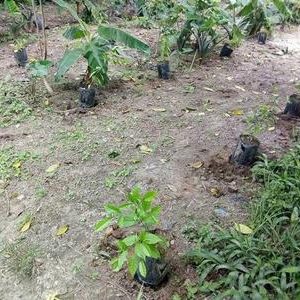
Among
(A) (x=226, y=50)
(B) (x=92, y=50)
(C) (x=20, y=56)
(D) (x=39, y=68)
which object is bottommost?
(A) (x=226, y=50)

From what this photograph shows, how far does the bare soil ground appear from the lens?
7.10 ft

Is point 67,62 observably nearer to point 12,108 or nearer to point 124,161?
point 12,108

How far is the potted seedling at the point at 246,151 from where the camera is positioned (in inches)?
112

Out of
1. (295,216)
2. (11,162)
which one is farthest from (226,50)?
(295,216)

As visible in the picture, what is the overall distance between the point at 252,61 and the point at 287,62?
55 cm

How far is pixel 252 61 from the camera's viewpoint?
551 cm

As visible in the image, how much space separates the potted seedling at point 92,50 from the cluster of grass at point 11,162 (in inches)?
37.0

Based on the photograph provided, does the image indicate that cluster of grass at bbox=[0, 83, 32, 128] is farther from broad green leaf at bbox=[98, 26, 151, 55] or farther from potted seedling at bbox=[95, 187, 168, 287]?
potted seedling at bbox=[95, 187, 168, 287]

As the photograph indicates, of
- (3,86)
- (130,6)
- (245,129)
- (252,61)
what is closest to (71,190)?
(245,129)

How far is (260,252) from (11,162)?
2167mm

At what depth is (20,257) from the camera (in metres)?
2.26

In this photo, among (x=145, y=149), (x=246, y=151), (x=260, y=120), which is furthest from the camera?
(x=260, y=120)

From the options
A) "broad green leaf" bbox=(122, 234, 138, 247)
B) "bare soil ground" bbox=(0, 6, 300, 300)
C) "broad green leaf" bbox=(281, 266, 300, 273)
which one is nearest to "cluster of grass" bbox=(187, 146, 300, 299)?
"broad green leaf" bbox=(281, 266, 300, 273)

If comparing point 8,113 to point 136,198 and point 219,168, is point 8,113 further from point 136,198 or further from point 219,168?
point 136,198
